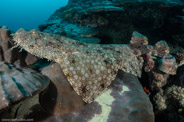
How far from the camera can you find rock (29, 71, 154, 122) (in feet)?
8.95

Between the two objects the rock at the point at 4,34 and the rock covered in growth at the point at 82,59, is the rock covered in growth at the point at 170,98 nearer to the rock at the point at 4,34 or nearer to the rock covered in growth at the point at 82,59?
the rock covered in growth at the point at 82,59

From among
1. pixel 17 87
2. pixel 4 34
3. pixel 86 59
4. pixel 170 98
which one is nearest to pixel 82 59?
pixel 86 59

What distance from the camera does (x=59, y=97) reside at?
2855mm

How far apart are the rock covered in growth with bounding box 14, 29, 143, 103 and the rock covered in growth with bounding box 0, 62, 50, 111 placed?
856mm

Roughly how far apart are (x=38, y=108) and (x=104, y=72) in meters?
1.61

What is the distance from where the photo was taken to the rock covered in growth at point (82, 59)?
316 centimetres

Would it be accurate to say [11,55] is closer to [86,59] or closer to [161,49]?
[86,59]

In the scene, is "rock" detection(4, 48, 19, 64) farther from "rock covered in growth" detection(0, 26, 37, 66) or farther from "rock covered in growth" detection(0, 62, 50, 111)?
"rock covered in growth" detection(0, 62, 50, 111)

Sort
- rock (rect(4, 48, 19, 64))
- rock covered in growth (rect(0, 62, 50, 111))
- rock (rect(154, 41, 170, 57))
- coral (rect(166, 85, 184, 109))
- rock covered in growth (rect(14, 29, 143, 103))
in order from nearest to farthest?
rock covered in growth (rect(0, 62, 50, 111))
rock covered in growth (rect(14, 29, 143, 103))
rock (rect(4, 48, 19, 64))
coral (rect(166, 85, 184, 109))
rock (rect(154, 41, 170, 57))

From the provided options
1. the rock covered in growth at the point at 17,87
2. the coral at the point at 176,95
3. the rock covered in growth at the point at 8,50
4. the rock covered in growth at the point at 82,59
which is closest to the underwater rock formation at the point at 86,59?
the rock covered in growth at the point at 82,59

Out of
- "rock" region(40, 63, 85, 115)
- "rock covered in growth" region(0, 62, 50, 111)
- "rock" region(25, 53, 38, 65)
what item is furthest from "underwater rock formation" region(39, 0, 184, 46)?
"rock covered in growth" region(0, 62, 50, 111)

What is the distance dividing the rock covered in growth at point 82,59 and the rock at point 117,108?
0.19 meters

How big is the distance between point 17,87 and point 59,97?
96 centimetres

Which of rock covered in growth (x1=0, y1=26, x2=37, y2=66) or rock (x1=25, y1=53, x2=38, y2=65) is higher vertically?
rock covered in growth (x1=0, y1=26, x2=37, y2=66)
